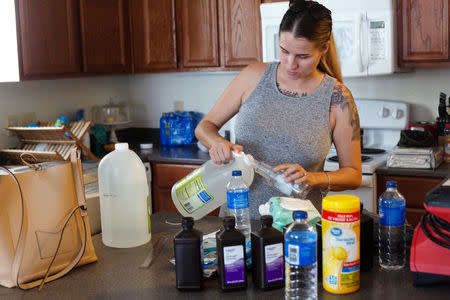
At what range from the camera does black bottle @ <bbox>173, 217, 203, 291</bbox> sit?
4.26 feet

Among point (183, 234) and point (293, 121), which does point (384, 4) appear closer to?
point (293, 121)

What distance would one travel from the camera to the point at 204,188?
165 centimetres

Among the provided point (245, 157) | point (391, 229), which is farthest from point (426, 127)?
point (391, 229)

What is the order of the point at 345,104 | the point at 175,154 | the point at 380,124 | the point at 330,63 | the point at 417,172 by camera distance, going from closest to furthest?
1. the point at 345,104
2. the point at 330,63
3. the point at 417,172
4. the point at 380,124
5. the point at 175,154

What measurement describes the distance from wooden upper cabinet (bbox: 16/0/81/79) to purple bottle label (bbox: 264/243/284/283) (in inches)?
89.9

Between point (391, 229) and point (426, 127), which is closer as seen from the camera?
point (391, 229)

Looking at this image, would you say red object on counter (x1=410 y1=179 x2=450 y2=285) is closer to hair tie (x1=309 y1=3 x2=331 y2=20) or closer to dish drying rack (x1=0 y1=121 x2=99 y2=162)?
hair tie (x1=309 y1=3 x2=331 y2=20)

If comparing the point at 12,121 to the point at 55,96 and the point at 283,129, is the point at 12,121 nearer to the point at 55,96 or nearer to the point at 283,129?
the point at 55,96

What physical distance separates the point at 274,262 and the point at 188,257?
0.20 metres

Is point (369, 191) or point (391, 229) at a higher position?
point (391, 229)

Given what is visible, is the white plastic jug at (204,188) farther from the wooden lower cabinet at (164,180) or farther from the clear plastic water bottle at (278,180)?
the wooden lower cabinet at (164,180)

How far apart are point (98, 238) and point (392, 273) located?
90 cm

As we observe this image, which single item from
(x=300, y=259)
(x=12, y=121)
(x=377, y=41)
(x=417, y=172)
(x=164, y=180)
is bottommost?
(x=164, y=180)

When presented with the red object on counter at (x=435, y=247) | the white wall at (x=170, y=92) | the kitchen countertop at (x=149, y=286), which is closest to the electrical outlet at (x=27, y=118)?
the white wall at (x=170, y=92)
